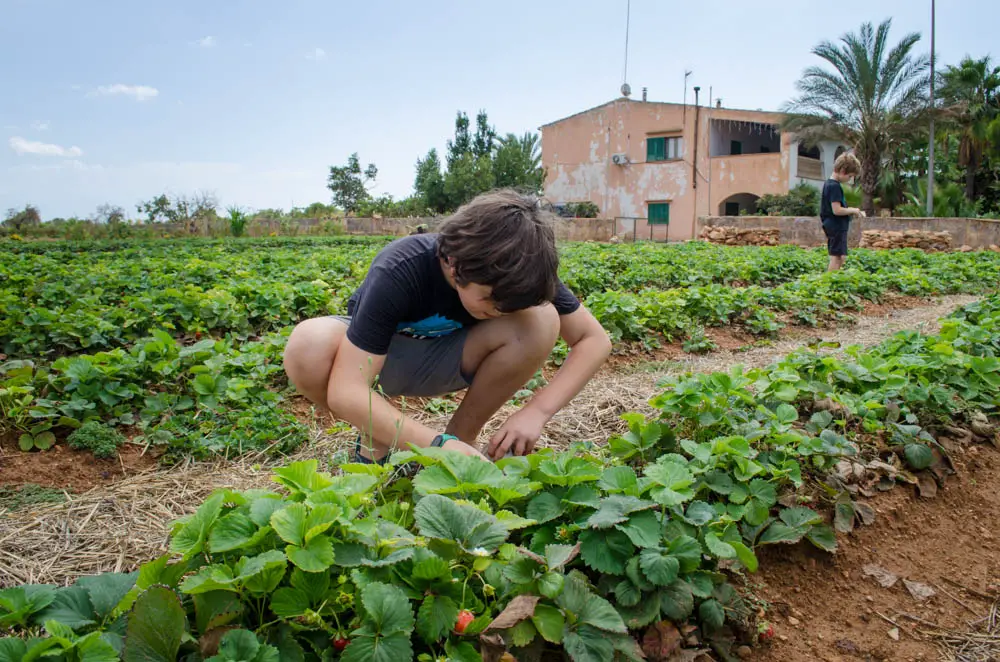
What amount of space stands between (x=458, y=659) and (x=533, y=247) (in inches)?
36.3

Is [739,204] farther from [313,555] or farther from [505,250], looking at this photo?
[313,555]

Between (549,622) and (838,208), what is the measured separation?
22.7ft

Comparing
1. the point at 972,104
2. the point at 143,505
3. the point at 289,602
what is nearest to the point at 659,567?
the point at 289,602

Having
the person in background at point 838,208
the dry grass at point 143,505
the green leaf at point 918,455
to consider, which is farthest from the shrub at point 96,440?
the person in background at point 838,208

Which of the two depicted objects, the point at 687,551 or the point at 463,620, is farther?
the point at 687,551

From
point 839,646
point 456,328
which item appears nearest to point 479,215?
point 456,328

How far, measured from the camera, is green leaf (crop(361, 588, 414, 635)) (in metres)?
1.00

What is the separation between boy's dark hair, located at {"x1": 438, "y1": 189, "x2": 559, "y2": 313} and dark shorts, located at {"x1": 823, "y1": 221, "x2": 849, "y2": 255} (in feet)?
21.1

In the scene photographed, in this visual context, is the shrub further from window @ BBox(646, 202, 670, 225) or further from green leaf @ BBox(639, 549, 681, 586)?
window @ BBox(646, 202, 670, 225)

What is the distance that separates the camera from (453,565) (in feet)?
3.82

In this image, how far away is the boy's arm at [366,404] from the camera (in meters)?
1.69

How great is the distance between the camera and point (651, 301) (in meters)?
4.80

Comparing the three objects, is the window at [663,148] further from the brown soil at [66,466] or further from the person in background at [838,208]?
the brown soil at [66,466]

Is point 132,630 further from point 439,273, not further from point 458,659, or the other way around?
point 439,273
